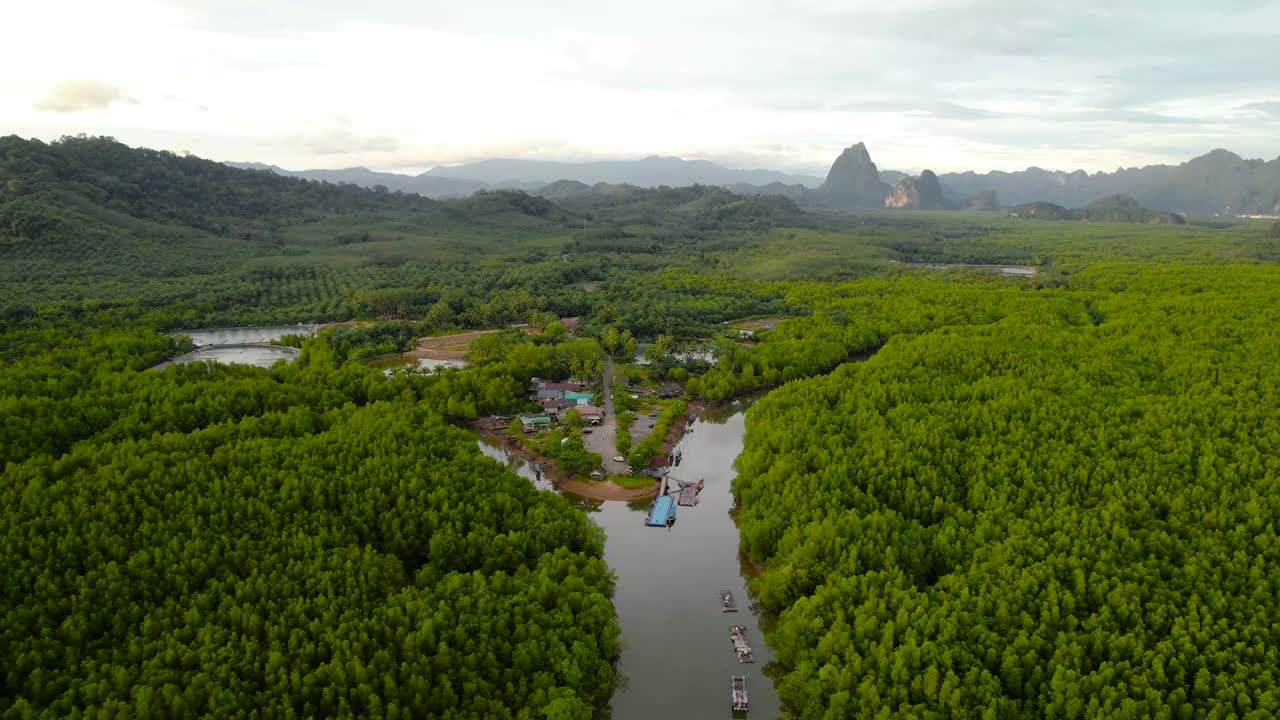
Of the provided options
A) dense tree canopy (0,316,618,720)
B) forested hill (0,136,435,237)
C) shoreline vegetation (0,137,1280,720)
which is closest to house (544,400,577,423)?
shoreline vegetation (0,137,1280,720)

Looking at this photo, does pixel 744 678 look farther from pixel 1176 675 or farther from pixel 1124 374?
pixel 1124 374

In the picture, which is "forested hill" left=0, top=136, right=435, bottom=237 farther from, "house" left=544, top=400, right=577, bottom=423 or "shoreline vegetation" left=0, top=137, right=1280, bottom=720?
"house" left=544, top=400, right=577, bottom=423

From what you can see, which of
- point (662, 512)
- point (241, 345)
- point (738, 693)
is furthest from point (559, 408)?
point (241, 345)

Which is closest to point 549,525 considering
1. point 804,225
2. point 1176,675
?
point 1176,675

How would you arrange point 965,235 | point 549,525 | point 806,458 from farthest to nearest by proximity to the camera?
point 965,235 → point 806,458 → point 549,525

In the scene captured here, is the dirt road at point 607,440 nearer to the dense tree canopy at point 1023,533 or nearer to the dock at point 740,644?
the dense tree canopy at point 1023,533

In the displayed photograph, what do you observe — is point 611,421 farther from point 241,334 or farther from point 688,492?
point 241,334
